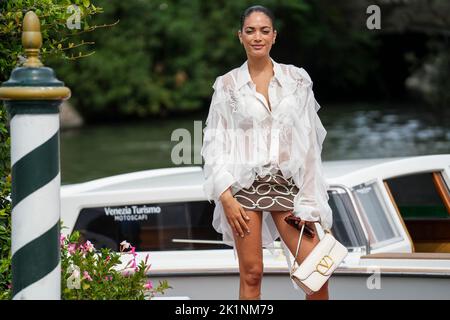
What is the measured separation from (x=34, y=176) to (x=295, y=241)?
1.37 m

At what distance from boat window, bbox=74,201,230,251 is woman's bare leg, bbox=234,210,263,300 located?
102 inches

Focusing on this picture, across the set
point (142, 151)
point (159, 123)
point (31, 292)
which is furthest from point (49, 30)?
point (159, 123)

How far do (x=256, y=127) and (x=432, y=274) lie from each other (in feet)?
7.27

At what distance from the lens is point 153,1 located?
34.3 m

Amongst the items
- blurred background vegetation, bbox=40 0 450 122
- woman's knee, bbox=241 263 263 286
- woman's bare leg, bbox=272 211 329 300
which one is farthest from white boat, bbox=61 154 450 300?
blurred background vegetation, bbox=40 0 450 122

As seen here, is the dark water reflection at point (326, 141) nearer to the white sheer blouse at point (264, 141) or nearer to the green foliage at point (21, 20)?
the green foliage at point (21, 20)

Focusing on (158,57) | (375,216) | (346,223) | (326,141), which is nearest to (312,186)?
(346,223)

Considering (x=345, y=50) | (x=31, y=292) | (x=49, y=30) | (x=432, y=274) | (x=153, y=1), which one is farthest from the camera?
(x=345, y=50)

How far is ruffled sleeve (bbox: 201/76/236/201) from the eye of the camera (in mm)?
4469

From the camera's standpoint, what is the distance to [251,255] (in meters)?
4.50

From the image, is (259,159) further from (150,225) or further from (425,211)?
(425,211)

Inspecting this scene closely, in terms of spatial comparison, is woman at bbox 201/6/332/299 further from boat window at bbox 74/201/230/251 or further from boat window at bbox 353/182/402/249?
boat window at bbox 74/201/230/251

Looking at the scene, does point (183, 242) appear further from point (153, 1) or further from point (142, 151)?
point (153, 1)

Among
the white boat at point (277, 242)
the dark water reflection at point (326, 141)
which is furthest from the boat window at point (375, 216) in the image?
the dark water reflection at point (326, 141)
